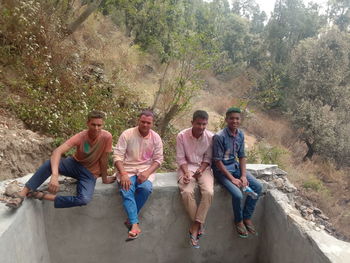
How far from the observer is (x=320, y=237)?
270 cm

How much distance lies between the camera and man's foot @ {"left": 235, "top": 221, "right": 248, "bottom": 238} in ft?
10.9

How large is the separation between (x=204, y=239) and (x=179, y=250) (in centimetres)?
33

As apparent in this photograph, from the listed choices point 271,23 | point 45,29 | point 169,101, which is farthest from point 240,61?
point 45,29

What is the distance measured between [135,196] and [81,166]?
Result: 0.65 metres

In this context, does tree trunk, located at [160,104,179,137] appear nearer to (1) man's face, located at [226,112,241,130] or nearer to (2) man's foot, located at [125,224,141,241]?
(1) man's face, located at [226,112,241,130]

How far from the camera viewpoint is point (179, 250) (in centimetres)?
345

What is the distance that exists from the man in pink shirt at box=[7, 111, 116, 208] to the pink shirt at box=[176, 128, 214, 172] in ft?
2.62

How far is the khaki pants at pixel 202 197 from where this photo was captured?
3.07 meters

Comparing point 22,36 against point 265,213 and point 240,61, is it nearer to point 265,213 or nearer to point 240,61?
point 265,213

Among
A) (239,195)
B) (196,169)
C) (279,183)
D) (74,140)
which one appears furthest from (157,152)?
(279,183)

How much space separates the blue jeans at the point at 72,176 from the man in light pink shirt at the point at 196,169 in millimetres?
977

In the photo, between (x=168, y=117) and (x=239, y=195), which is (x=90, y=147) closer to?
(x=239, y=195)

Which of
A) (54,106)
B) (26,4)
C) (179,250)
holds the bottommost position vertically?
(179,250)

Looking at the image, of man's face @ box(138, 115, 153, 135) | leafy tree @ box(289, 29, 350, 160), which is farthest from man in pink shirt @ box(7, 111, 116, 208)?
leafy tree @ box(289, 29, 350, 160)
